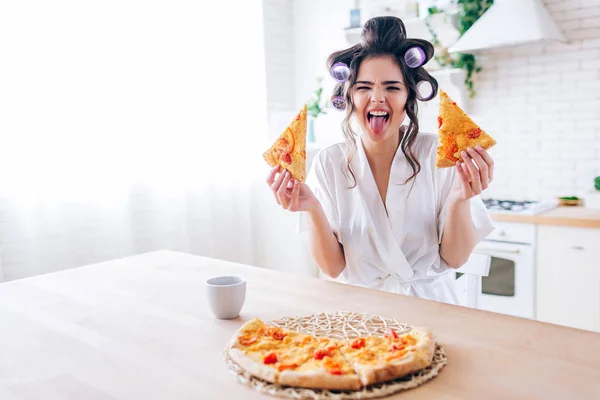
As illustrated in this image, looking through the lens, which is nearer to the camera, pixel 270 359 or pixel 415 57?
pixel 270 359

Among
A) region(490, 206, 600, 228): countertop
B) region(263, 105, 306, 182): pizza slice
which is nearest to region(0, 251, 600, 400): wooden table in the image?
region(263, 105, 306, 182): pizza slice

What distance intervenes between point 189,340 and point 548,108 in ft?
9.51

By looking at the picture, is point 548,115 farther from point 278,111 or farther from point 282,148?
point 282,148

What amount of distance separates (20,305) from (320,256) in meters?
0.94

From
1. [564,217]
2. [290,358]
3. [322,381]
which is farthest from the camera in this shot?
[564,217]

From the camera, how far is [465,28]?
3359 mm

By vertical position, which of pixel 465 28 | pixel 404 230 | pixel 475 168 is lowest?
pixel 404 230

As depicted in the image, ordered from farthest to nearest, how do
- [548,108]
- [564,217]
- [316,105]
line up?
[316,105]
[548,108]
[564,217]

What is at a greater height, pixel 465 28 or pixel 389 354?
pixel 465 28

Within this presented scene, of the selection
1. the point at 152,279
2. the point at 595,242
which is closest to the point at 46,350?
the point at 152,279

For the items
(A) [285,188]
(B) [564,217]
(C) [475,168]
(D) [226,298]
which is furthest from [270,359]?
(B) [564,217]

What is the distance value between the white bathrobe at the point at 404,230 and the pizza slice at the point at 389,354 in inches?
28.3

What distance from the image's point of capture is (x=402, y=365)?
3.05 feet

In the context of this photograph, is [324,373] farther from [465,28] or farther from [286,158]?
[465,28]
